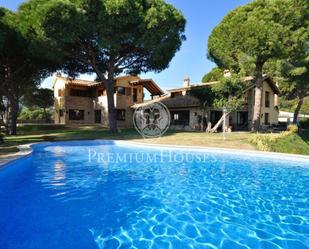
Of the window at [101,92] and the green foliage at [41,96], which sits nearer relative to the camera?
the window at [101,92]

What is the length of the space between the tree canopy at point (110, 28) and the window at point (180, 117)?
8325 mm

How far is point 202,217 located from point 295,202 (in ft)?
10.1

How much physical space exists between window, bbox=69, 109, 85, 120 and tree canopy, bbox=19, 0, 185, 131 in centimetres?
1176

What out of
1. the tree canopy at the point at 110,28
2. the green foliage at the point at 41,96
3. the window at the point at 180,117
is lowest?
the window at the point at 180,117

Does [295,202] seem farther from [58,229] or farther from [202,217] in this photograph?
[58,229]

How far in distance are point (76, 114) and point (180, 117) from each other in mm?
15063

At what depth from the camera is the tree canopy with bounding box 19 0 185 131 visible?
1962 centimetres

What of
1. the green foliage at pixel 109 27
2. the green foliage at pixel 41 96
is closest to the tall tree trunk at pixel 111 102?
the green foliage at pixel 109 27

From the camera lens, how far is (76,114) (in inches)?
1426

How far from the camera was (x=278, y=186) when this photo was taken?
8789mm

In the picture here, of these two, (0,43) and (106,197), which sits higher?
(0,43)

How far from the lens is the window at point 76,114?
35.4m

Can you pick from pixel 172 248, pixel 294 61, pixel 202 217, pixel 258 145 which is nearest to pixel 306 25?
pixel 294 61

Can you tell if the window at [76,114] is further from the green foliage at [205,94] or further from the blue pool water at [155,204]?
the blue pool water at [155,204]
